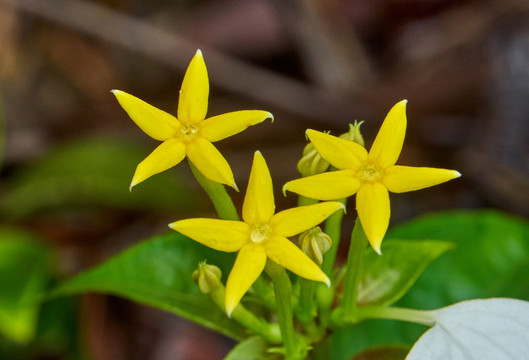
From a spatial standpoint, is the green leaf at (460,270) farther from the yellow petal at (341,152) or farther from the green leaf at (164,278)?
the yellow petal at (341,152)

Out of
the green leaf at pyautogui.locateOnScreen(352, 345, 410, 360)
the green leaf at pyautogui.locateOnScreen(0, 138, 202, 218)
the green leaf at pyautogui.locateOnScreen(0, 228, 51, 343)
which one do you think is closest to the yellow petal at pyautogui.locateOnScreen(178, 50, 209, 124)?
the green leaf at pyautogui.locateOnScreen(352, 345, 410, 360)

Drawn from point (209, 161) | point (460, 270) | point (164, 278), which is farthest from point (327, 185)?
point (460, 270)

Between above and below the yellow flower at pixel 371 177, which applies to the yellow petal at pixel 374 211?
below

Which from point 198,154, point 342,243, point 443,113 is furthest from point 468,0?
point 198,154

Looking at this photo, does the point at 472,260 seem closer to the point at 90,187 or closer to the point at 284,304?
the point at 284,304

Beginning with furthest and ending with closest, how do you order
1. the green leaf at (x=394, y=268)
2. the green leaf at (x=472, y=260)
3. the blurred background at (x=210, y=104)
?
the blurred background at (x=210, y=104), the green leaf at (x=472, y=260), the green leaf at (x=394, y=268)

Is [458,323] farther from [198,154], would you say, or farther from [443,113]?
[443,113]

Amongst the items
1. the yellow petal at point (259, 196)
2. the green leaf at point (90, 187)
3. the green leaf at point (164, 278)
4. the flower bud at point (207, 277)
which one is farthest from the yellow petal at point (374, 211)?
the green leaf at point (90, 187)
